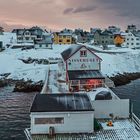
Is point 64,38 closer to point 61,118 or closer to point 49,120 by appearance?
point 61,118

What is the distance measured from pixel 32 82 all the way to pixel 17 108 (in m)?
23.5

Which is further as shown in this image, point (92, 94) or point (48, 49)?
point (48, 49)

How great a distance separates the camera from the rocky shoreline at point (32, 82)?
228 feet

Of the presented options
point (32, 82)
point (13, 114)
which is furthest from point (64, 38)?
point (13, 114)

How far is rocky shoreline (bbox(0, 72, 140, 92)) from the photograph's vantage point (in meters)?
69.4

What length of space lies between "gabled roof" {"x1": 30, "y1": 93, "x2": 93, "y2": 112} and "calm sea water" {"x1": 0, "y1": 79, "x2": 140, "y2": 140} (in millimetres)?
4909

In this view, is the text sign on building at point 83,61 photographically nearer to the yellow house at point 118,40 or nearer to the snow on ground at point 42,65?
the snow on ground at point 42,65

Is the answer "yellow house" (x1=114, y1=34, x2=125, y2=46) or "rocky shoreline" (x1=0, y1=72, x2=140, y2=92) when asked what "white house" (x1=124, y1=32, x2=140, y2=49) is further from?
"rocky shoreline" (x1=0, y1=72, x2=140, y2=92)

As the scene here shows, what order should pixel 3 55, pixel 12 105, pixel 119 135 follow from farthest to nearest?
1. pixel 3 55
2. pixel 12 105
3. pixel 119 135

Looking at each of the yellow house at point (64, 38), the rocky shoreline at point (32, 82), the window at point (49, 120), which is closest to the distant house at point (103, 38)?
the yellow house at point (64, 38)

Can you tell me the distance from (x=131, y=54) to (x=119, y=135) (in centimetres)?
7705

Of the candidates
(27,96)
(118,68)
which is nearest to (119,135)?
(27,96)

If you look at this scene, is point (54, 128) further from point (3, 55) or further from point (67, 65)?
point (3, 55)

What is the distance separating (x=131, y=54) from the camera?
10844cm
